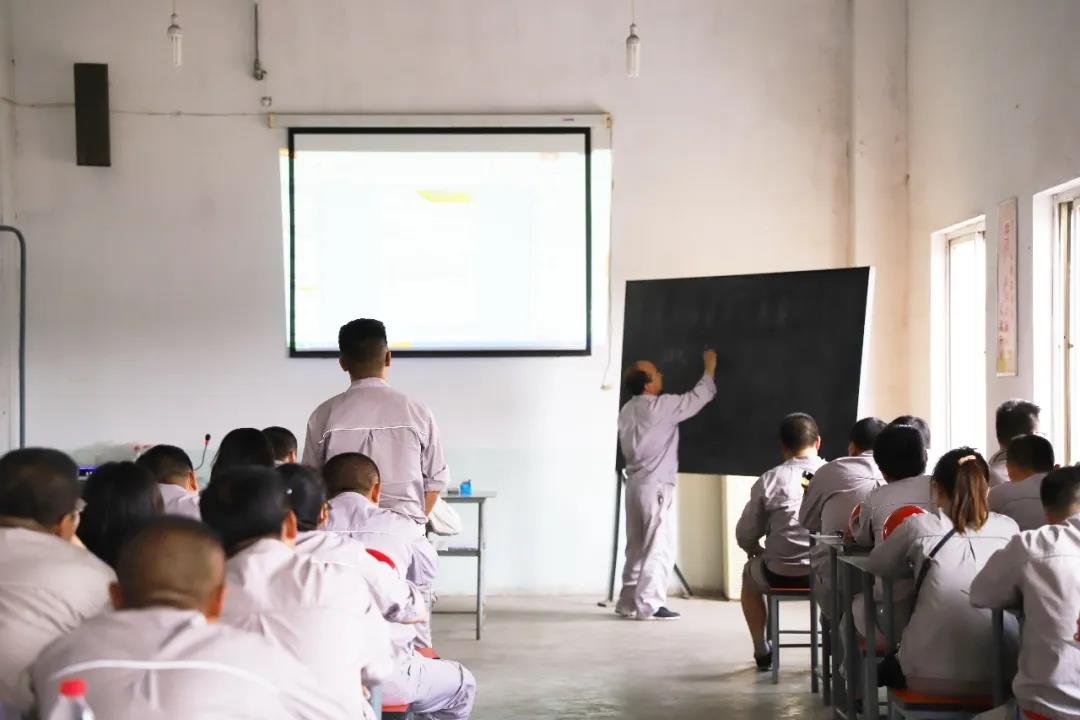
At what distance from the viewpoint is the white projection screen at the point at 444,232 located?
298 inches

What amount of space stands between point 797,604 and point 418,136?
3.52 metres

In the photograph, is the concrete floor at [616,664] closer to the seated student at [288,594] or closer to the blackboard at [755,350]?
the blackboard at [755,350]

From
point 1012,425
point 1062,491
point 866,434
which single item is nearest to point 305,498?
point 1062,491

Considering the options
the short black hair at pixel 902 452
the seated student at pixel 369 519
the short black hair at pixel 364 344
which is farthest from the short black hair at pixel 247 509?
the short black hair at pixel 902 452

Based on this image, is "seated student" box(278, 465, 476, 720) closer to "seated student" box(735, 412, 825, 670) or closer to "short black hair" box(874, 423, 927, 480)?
"short black hair" box(874, 423, 927, 480)

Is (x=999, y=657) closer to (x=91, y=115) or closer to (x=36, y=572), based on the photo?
(x=36, y=572)

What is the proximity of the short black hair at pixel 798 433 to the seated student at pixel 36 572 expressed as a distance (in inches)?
139

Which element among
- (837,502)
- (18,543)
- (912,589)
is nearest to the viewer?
(18,543)

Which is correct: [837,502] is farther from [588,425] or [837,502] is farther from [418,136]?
[418,136]

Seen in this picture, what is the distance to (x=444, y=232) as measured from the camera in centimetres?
759

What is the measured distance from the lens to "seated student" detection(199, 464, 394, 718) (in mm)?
2246

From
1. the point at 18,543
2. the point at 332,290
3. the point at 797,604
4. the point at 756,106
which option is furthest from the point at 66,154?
the point at 18,543

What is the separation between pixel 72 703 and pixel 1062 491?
243 centimetres

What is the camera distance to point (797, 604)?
7328 millimetres
